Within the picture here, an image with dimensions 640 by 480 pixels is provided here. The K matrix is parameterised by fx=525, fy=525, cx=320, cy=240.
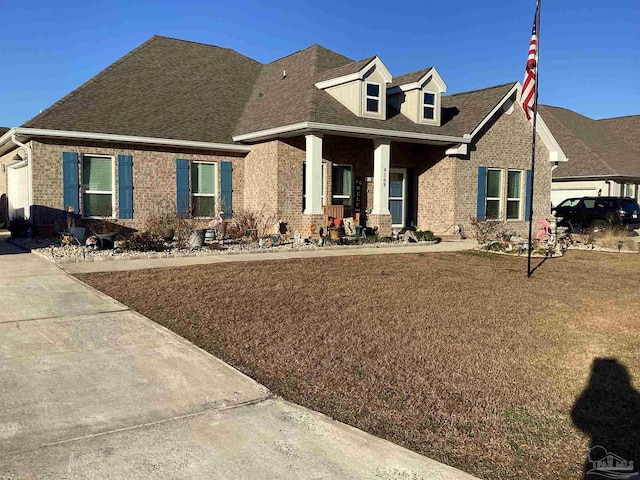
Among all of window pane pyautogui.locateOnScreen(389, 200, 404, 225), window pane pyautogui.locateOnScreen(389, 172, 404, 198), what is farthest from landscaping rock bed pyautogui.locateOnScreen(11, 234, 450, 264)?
window pane pyautogui.locateOnScreen(389, 172, 404, 198)

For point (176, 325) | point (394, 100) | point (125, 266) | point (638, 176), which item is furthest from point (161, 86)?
point (638, 176)

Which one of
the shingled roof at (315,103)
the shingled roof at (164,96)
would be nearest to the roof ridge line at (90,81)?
the shingled roof at (164,96)

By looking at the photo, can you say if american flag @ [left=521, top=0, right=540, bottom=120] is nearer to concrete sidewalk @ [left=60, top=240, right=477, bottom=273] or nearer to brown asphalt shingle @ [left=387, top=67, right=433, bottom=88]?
concrete sidewalk @ [left=60, top=240, right=477, bottom=273]

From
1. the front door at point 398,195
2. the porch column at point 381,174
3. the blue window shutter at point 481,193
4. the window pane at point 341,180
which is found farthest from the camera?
the front door at point 398,195

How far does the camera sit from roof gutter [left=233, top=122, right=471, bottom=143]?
1483 cm

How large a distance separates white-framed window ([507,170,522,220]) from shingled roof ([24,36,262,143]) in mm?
10764

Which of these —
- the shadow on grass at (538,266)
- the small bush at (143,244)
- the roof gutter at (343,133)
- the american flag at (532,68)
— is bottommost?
the shadow on grass at (538,266)

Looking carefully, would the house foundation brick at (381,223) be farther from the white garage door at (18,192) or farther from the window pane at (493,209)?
the white garage door at (18,192)

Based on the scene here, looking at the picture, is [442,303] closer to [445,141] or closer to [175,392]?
[175,392]

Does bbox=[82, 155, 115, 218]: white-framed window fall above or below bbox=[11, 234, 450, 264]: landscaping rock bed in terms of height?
above

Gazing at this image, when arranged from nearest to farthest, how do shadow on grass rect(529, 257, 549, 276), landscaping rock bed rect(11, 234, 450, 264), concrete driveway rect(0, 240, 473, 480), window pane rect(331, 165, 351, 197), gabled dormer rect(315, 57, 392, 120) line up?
concrete driveway rect(0, 240, 473, 480) < shadow on grass rect(529, 257, 549, 276) < landscaping rock bed rect(11, 234, 450, 264) < gabled dormer rect(315, 57, 392, 120) < window pane rect(331, 165, 351, 197)

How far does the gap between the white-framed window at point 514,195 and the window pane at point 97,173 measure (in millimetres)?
14492

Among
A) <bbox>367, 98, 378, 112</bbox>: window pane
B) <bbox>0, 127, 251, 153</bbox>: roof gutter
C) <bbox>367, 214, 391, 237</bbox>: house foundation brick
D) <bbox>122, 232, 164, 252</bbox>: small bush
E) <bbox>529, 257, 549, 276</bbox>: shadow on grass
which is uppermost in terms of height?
<bbox>367, 98, 378, 112</bbox>: window pane

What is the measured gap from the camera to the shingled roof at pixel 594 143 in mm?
27812
